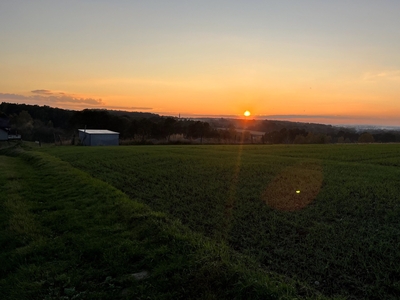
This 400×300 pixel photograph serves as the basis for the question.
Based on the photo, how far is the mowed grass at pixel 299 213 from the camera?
192 inches

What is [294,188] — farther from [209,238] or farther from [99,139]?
[99,139]

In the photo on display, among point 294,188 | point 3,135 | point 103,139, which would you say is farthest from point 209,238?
point 3,135

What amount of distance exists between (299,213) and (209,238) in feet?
9.87

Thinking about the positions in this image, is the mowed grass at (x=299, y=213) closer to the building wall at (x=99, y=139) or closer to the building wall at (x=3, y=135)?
the building wall at (x=99, y=139)

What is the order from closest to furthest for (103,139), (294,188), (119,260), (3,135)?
1. (119,260)
2. (294,188)
3. (103,139)
4. (3,135)

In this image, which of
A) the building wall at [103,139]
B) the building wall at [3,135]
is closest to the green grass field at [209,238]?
the building wall at [103,139]

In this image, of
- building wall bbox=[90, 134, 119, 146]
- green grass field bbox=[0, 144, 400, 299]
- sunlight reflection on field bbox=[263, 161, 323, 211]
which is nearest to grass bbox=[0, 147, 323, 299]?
green grass field bbox=[0, 144, 400, 299]

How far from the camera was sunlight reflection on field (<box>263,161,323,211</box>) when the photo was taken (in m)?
8.98

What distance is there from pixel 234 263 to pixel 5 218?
6006mm

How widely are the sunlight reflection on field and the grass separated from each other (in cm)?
355

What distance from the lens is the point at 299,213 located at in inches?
313

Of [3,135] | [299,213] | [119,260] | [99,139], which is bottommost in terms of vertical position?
[3,135]

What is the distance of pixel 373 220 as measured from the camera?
7.20 meters

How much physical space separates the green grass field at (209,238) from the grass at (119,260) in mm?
20
